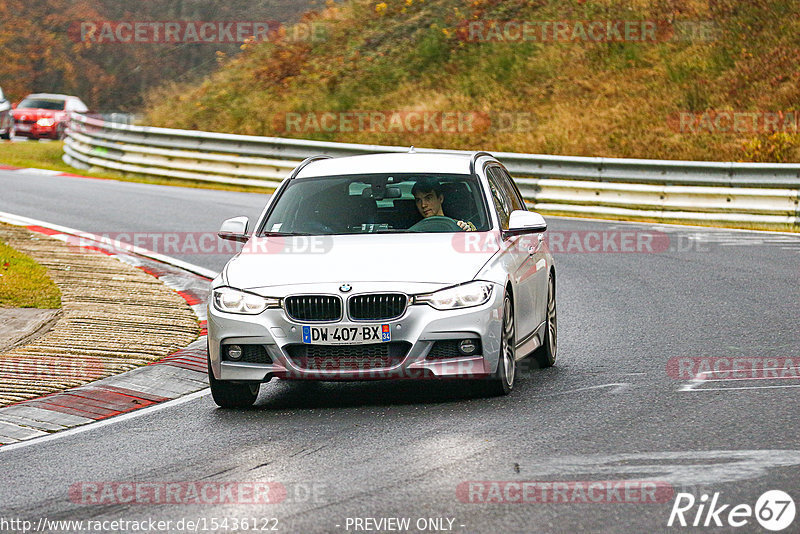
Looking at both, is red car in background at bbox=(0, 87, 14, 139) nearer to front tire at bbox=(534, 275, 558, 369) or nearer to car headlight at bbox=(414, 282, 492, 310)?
front tire at bbox=(534, 275, 558, 369)

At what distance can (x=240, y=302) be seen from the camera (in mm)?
8133

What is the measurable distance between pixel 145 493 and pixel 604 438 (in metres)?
2.53

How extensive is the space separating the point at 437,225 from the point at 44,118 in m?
32.9

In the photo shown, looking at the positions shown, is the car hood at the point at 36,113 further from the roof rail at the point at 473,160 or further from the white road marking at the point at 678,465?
the white road marking at the point at 678,465

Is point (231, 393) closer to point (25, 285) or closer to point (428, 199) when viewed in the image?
point (428, 199)

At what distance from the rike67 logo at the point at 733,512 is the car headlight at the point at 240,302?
325 centimetres

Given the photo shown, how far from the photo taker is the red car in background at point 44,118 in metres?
39.6

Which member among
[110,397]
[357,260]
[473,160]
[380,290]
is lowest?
[110,397]

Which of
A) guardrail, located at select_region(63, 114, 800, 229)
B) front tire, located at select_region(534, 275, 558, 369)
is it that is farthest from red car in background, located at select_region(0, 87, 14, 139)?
front tire, located at select_region(534, 275, 558, 369)

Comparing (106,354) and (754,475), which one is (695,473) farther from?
(106,354)

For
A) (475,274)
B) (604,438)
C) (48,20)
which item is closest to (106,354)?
(475,274)

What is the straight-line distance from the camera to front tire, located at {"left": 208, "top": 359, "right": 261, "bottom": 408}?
833 centimetres

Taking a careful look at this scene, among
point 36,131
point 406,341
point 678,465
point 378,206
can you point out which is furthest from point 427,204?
point 36,131

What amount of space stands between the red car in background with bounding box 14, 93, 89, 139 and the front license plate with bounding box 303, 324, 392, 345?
3318cm
